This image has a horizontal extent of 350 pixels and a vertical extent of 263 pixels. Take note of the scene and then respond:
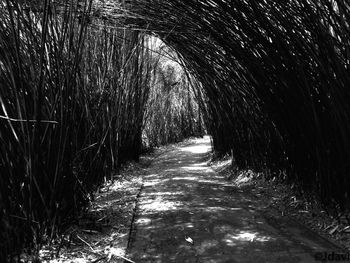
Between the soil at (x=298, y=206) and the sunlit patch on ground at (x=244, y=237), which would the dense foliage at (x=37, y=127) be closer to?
the sunlit patch on ground at (x=244, y=237)

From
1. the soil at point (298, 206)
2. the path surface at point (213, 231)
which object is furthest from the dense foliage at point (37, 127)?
the soil at point (298, 206)

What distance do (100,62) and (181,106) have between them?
307 inches

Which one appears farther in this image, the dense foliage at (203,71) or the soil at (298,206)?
the soil at (298,206)

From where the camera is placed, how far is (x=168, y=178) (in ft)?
15.5

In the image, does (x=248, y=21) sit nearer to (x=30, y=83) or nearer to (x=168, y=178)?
(x=30, y=83)

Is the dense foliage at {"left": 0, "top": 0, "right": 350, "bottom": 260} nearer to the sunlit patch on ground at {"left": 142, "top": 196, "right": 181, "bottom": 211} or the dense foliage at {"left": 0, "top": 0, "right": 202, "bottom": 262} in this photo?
the dense foliage at {"left": 0, "top": 0, "right": 202, "bottom": 262}

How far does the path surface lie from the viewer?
216 centimetres

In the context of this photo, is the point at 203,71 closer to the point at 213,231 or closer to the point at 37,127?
the point at 213,231

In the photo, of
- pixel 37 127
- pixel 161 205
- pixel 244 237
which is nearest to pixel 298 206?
pixel 244 237

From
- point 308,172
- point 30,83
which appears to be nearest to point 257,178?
point 308,172

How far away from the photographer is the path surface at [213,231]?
2156 millimetres

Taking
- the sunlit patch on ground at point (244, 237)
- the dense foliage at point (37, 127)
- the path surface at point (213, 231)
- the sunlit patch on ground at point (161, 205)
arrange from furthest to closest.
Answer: the sunlit patch on ground at point (161, 205) → the sunlit patch on ground at point (244, 237) → the path surface at point (213, 231) → the dense foliage at point (37, 127)

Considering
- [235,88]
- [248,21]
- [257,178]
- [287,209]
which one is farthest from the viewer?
[257,178]

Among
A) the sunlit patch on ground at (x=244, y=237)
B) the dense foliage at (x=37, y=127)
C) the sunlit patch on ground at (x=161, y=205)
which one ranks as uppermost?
the dense foliage at (x=37, y=127)
